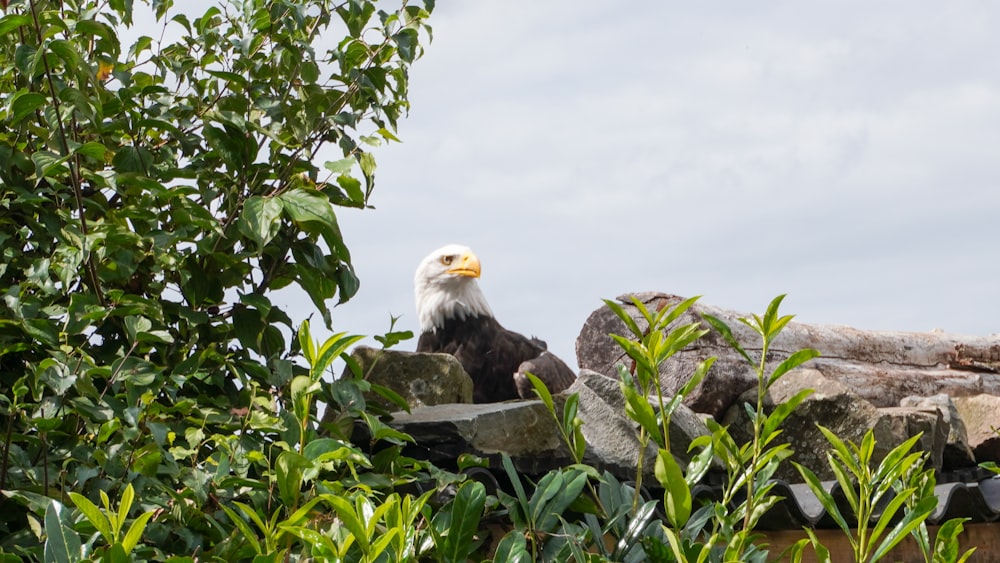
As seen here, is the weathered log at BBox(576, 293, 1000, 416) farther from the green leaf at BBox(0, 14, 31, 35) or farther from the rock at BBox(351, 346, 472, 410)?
the green leaf at BBox(0, 14, 31, 35)

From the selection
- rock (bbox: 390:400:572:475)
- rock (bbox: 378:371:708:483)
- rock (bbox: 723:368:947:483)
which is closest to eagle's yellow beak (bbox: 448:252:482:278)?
rock (bbox: 723:368:947:483)

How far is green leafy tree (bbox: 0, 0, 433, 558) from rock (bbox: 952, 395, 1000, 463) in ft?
11.4

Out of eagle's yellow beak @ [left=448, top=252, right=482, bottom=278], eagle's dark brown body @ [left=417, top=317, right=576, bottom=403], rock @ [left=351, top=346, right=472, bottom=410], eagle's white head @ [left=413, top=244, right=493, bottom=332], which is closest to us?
rock @ [left=351, top=346, right=472, bottom=410]

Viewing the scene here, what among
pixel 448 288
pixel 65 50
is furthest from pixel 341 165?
pixel 448 288

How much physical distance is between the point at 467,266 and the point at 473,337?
0.62 metres

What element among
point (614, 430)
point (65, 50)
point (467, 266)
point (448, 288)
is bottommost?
point (614, 430)

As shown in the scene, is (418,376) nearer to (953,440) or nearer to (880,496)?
(880,496)

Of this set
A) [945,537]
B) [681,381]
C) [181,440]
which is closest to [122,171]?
[181,440]

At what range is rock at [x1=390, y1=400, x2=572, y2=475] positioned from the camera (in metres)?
2.92

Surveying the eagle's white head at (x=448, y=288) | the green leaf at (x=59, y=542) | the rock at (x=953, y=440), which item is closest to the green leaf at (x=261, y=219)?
the green leaf at (x=59, y=542)

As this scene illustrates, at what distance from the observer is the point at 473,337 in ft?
19.3

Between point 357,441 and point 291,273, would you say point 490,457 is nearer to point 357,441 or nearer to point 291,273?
point 357,441

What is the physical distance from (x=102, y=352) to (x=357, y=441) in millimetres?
726

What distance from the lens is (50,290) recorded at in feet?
7.77
